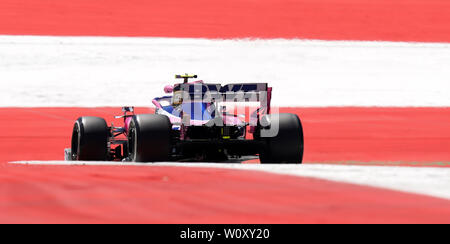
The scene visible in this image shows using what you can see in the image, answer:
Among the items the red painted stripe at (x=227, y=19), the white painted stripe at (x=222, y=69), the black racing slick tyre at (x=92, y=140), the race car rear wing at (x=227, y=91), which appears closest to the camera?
the race car rear wing at (x=227, y=91)

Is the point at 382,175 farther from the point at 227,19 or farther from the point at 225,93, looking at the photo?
the point at 227,19

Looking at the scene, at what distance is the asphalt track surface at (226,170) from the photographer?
7.94m

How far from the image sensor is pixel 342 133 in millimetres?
25359

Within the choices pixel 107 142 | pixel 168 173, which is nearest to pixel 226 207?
pixel 168 173

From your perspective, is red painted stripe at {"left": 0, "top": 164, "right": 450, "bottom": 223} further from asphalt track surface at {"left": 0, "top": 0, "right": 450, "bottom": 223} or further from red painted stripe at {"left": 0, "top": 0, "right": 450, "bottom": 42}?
red painted stripe at {"left": 0, "top": 0, "right": 450, "bottom": 42}

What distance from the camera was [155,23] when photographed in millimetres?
38906

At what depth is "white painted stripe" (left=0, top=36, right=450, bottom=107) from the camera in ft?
102

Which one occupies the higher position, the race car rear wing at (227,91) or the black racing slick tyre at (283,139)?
the race car rear wing at (227,91)

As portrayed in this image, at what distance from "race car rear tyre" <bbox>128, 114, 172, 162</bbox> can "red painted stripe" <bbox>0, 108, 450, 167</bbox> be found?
18.5 feet

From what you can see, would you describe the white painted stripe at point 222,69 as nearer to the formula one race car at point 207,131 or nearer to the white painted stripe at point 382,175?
the formula one race car at point 207,131

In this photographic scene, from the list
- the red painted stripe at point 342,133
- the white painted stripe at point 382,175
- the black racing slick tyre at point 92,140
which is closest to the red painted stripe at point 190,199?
the white painted stripe at point 382,175

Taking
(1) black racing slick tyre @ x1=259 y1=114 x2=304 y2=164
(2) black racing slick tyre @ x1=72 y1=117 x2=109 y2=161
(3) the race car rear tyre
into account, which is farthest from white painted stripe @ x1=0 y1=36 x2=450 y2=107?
(3) the race car rear tyre

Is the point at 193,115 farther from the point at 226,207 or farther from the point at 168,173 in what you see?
the point at 226,207

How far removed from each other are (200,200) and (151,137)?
18.6 ft
